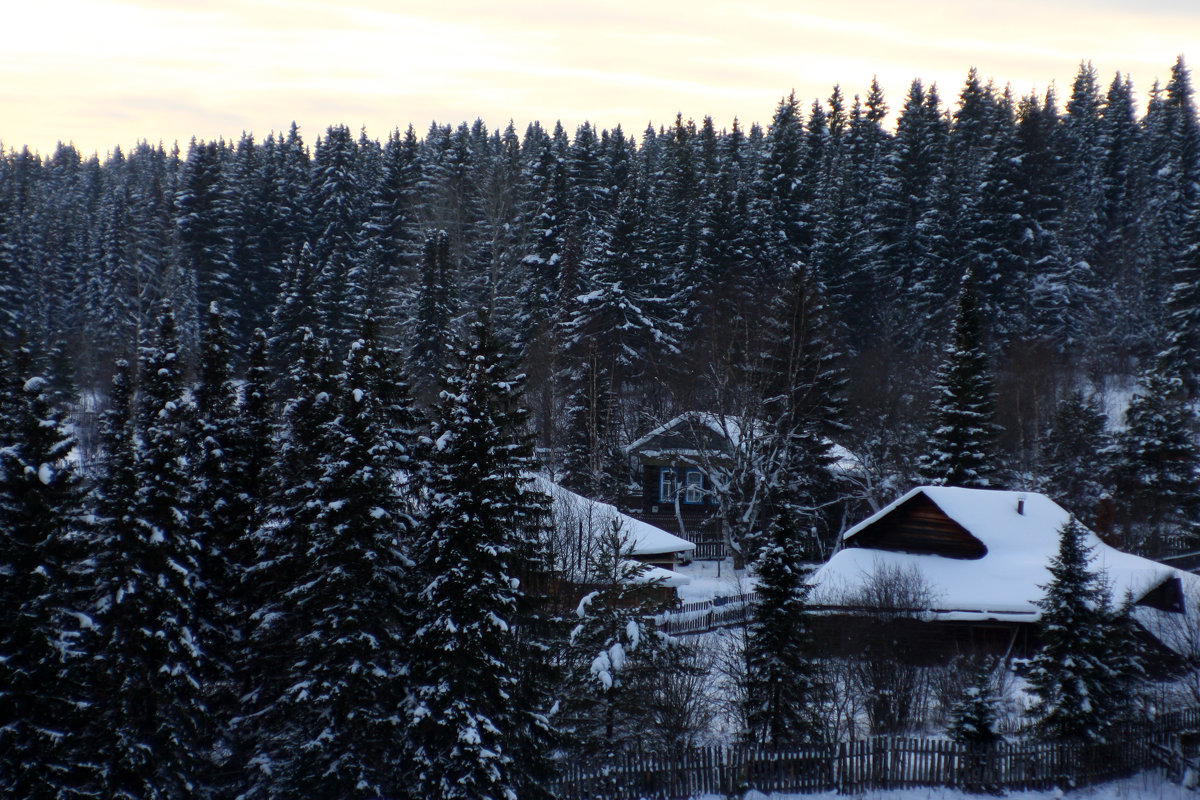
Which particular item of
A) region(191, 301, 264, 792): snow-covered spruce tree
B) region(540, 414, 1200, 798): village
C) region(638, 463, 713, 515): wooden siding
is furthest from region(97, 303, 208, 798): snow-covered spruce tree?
region(638, 463, 713, 515): wooden siding

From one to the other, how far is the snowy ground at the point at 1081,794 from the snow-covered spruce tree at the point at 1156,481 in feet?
69.8

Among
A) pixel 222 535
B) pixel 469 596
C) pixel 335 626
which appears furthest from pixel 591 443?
pixel 335 626

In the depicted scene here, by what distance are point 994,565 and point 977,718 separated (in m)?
8.73

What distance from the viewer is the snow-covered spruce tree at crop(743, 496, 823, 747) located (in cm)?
1981

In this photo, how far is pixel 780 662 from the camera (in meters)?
19.8

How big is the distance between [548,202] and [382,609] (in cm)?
4981

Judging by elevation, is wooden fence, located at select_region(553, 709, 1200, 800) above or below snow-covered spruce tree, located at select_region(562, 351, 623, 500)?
below

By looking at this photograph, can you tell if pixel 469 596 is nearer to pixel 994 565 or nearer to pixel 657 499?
pixel 994 565

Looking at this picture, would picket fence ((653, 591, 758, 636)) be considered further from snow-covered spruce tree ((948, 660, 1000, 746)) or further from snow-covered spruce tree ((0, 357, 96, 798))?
snow-covered spruce tree ((0, 357, 96, 798))

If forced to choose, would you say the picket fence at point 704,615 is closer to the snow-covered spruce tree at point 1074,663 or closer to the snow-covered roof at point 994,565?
the snow-covered roof at point 994,565

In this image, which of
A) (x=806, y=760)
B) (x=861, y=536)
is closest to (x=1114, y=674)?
(x=806, y=760)

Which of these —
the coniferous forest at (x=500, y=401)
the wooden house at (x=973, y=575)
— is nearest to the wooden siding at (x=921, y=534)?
the wooden house at (x=973, y=575)

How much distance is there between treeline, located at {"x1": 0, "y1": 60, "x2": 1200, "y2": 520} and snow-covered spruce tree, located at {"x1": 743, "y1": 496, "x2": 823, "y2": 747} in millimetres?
16448

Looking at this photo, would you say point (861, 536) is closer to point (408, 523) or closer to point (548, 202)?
point (408, 523)
